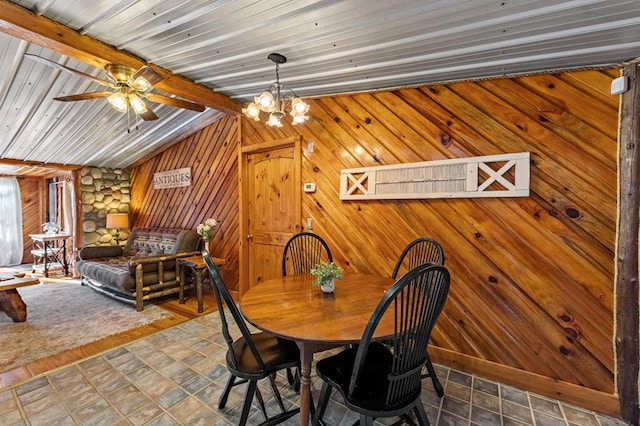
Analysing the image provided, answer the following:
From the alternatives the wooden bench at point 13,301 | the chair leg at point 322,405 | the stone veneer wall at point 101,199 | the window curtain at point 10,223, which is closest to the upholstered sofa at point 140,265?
the wooden bench at point 13,301

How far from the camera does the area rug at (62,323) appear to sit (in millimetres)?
2613

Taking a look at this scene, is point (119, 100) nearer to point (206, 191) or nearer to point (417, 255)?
point (206, 191)

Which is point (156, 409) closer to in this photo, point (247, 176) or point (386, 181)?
point (386, 181)

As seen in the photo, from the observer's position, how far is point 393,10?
1578mm

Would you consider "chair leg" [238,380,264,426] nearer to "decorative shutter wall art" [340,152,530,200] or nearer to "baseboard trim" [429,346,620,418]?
"baseboard trim" [429,346,620,418]

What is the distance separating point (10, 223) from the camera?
6672mm

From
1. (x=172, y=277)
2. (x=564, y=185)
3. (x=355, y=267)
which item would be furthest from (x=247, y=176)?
(x=564, y=185)

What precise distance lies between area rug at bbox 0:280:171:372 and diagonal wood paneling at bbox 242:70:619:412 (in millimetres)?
3007

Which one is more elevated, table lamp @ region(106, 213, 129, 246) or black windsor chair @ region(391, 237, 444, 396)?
table lamp @ region(106, 213, 129, 246)

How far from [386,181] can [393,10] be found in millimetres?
1420

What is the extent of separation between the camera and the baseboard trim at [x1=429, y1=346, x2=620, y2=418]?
73.1 inches

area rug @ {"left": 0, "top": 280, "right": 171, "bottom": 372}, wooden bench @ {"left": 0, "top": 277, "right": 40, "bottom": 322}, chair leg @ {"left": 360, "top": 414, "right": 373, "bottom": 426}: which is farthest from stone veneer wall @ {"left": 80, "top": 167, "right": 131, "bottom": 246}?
chair leg @ {"left": 360, "top": 414, "right": 373, "bottom": 426}

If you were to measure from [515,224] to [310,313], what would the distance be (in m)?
1.74

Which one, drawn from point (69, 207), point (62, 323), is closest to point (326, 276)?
point (62, 323)
